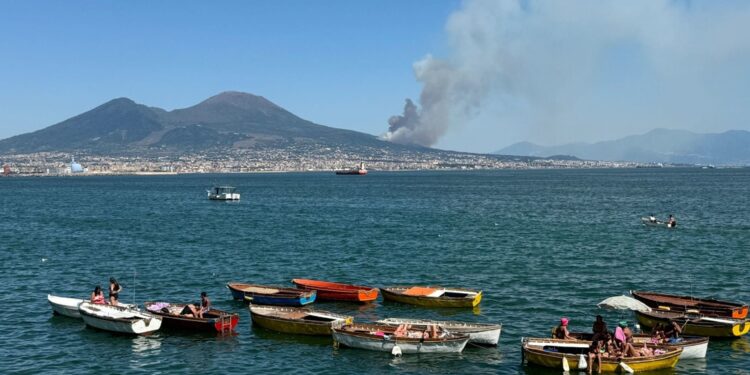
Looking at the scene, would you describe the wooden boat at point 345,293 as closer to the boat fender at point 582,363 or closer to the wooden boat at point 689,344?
the wooden boat at point 689,344

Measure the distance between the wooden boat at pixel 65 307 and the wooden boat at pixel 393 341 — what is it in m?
16.6

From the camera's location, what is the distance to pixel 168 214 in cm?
11700

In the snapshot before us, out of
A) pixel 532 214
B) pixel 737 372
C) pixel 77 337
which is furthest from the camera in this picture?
pixel 532 214

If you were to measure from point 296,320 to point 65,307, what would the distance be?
47.6ft

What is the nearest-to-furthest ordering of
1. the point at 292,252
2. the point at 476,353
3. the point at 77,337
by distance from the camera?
1. the point at 476,353
2. the point at 77,337
3. the point at 292,252

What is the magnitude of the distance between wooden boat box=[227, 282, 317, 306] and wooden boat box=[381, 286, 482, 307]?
534 cm

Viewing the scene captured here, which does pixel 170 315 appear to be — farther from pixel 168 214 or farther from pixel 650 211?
pixel 650 211

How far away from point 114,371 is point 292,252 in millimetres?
37227

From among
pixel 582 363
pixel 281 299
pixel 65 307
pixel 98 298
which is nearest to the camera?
pixel 582 363

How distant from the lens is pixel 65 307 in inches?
1613

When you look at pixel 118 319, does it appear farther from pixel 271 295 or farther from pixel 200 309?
pixel 271 295

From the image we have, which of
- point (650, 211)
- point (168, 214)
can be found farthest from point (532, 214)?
point (168, 214)

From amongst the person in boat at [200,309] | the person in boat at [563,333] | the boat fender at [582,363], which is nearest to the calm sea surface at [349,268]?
the boat fender at [582,363]

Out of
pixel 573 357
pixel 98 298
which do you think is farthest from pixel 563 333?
pixel 98 298
